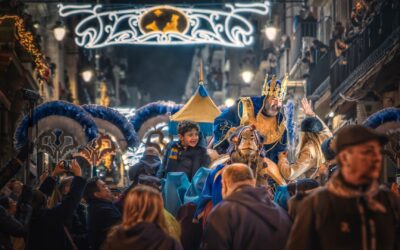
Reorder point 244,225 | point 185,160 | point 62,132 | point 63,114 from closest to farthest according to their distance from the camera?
point 244,225 < point 185,160 < point 62,132 < point 63,114

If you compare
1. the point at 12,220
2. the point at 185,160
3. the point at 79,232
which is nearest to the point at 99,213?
the point at 12,220

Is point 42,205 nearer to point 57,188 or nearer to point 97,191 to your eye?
point 97,191

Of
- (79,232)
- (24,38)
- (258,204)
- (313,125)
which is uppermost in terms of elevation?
(24,38)

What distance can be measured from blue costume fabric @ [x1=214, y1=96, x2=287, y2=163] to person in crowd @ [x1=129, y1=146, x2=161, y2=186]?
81 cm

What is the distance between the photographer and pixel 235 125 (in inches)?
594

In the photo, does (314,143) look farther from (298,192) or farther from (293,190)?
(298,192)

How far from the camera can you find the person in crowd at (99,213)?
11641 millimetres

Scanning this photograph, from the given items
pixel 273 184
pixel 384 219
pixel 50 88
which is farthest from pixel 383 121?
pixel 50 88

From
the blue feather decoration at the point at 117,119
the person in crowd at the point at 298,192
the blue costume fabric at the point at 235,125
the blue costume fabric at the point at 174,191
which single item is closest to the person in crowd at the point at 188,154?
the blue costume fabric at the point at 235,125

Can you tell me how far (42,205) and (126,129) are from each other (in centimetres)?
869

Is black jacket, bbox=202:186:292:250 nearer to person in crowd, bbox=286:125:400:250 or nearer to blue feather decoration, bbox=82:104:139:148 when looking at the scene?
person in crowd, bbox=286:125:400:250

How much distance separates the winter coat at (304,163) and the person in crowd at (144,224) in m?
5.31

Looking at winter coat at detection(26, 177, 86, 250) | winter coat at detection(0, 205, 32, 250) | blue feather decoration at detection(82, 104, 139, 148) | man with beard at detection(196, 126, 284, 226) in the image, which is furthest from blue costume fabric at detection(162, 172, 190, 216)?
blue feather decoration at detection(82, 104, 139, 148)

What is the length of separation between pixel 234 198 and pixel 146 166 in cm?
552
